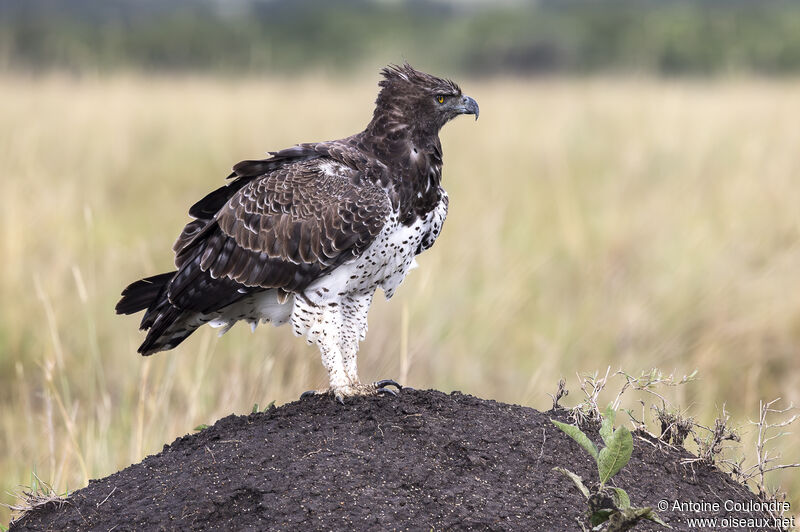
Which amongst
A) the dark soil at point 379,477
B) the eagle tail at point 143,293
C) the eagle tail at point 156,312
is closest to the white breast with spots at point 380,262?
the dark soil at point 379,477

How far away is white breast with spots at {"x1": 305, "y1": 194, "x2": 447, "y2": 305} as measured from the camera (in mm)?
3621

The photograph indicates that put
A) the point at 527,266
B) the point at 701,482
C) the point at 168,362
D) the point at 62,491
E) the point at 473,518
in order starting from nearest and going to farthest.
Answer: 1. the point at 473,518
2. the point at 701,482
3. the point at 62,491
4. the point at 168,362
5. the point at 527,266

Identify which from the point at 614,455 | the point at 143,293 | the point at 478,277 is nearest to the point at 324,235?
the point at 143,293

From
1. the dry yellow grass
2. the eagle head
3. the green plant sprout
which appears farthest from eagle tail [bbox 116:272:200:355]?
the green plant sprout

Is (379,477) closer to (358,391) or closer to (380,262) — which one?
(358,391)

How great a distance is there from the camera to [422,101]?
384 centimetres

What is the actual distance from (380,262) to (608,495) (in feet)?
4.77

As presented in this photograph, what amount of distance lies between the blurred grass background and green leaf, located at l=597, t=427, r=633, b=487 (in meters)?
1.33

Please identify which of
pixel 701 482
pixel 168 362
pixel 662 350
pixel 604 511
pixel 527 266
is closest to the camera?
pixel 604 511

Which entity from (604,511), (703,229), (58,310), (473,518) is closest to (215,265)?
(473,518)

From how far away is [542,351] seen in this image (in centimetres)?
673

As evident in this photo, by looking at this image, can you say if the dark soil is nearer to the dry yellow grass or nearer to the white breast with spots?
the white breast with spots

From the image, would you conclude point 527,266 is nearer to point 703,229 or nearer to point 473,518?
point 703,229

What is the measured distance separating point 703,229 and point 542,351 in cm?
207
